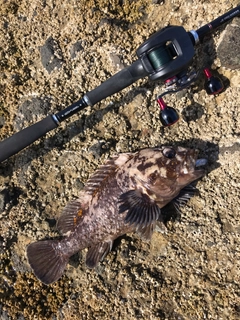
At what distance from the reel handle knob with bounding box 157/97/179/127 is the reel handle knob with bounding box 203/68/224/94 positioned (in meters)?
0.39

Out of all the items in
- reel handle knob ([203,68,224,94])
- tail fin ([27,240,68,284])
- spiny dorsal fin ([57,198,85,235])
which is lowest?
tail fin ([27,240,68,284])

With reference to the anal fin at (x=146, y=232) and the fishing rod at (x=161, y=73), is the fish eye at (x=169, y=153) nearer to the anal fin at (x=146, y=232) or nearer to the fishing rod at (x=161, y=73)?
the fishing rod at (x=161, y=73)

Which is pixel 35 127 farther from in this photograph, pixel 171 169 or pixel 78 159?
pixel 171 169

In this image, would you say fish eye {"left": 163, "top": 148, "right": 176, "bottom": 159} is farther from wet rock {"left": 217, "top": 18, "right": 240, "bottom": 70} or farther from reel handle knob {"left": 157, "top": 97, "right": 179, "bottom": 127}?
wet rock {"left": 217, "top": 18, "right": 240, "bottom": 70}

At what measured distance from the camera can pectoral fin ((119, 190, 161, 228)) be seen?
332 centimetres

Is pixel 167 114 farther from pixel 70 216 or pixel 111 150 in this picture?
pixel 70 216

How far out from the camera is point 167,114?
3.41 meters

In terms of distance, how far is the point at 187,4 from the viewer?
3785 mm

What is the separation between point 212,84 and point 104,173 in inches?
50.4

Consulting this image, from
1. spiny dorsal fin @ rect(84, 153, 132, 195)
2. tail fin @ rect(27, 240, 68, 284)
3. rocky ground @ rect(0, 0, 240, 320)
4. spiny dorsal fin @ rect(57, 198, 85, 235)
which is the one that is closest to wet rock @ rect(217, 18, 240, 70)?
→ rocky ground @ rect(0, 0, 240, 320)

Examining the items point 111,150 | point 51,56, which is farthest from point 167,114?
point 51,56

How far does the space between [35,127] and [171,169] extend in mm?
1299

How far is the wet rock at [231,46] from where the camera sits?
11.5 feet

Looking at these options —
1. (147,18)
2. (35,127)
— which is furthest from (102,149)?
(147,18)
